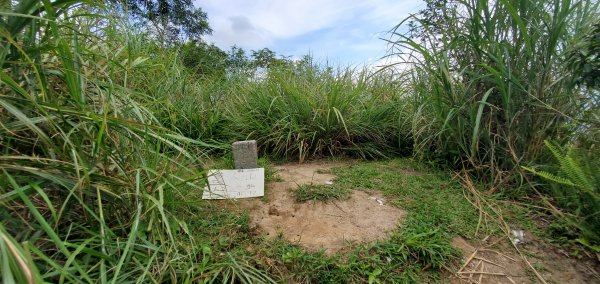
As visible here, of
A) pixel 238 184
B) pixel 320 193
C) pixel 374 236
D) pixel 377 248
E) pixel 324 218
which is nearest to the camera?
pixel 377 248

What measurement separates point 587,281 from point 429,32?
1.72 m

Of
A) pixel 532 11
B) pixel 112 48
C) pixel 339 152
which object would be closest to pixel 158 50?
pixel 112 48

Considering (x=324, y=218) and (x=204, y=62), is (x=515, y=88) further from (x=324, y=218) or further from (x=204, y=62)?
(x=204, y=62)

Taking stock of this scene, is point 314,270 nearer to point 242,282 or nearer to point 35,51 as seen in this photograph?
point 242,282

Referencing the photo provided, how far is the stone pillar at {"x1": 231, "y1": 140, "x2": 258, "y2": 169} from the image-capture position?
233cm

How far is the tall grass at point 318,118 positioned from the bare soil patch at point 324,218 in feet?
2.85

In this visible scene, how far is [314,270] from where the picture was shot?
4.11ft

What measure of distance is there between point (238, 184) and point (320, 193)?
57cm

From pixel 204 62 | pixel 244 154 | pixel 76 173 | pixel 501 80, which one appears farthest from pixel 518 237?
pixel 204 62

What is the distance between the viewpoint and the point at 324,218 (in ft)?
5.48

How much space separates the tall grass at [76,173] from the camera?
3.22ft

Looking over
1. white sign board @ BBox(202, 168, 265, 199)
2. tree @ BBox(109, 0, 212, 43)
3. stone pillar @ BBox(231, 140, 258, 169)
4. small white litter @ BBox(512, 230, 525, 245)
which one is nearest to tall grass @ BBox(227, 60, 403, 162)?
stone pillar @ BBox(231, 140, 258, 169)

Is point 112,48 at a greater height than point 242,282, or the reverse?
point 112,48

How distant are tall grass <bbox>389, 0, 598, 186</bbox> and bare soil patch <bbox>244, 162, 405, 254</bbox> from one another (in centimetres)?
79
